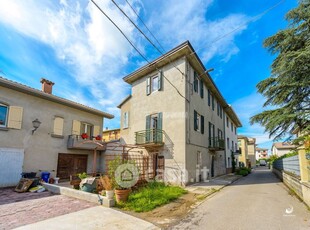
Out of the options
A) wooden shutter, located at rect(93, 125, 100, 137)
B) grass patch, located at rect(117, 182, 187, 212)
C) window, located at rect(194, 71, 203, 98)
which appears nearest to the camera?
grass patch, located at rect(117, 182, 187, 212)

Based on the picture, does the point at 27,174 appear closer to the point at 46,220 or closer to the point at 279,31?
the point at 46,220

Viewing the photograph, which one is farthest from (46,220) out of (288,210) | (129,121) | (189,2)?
(129,121)

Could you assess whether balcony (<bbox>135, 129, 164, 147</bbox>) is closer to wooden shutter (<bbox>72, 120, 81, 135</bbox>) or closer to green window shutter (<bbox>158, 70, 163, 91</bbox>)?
green window shutter (<bbox>158, 70, 163, 91</bbox>)

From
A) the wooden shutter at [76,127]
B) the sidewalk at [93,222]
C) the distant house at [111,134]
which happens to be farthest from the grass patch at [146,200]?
the distant house at [111,134]

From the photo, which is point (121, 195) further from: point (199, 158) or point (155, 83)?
point (155, 83)

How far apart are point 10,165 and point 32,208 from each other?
6.28 meters

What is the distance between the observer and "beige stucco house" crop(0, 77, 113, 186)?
1142 cm

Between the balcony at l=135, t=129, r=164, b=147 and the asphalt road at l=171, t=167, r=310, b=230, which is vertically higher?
the balcony at l=135, t=129, r=164, b=147

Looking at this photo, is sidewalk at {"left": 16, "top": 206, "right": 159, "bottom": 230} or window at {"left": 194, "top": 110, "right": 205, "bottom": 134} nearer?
sidewalk at {"left": 16, "top": 206, "right": 159, "bottom": 230}

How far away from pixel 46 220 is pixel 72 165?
1035 centimetres

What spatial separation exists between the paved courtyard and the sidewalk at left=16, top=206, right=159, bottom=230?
47 centimetres

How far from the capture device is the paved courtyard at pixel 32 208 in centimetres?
558

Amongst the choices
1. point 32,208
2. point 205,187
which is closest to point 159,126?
point 205,187

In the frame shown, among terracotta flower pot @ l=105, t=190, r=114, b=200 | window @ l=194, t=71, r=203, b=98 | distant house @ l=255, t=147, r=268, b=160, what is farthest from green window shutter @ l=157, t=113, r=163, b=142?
distant house @ l=255, t=147, r=268, b=160
